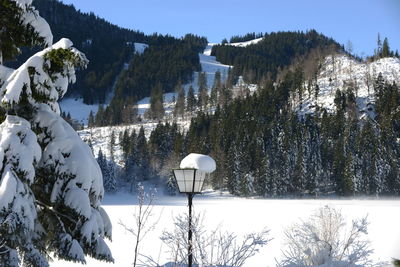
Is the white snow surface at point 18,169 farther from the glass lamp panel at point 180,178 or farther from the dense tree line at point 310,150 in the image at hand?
the dense tree line at point 310,150

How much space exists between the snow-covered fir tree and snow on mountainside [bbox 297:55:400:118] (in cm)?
7827

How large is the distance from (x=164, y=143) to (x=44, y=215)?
71976 millimetres

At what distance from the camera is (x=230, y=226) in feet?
67.1

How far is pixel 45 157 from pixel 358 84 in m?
95.6

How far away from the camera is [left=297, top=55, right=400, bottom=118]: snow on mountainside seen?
3211 inches

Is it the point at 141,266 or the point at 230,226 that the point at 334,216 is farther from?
the point at 230,226

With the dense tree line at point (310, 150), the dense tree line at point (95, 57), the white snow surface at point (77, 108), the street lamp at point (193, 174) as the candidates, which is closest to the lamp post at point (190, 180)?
the street lamp at point (193, 174)

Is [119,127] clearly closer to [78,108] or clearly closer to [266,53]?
[78,108]

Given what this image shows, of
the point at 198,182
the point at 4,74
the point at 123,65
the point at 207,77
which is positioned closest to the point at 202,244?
the point at 198,182

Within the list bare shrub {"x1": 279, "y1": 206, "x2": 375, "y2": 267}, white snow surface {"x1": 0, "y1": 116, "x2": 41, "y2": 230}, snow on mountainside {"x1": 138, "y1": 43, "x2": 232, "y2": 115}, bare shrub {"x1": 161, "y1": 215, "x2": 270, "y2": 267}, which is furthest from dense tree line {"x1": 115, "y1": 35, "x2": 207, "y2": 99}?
white snow surface {"x1": 0, "y1": 116, "x2": 41, "y2": 230}

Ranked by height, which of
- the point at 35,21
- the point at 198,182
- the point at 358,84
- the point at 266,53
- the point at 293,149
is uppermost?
the point at 266,53

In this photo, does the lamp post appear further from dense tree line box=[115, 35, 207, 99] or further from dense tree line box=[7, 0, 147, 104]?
dense tree line box=[7, 0, 147, 104]

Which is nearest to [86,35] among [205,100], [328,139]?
[205,100]

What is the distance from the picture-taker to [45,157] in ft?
19.3
